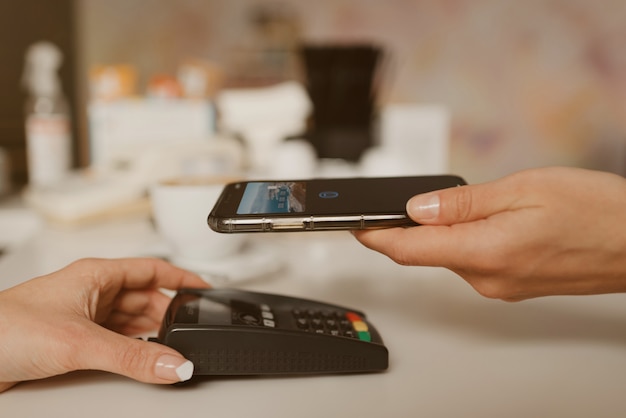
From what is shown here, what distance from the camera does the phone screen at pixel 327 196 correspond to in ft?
1.74

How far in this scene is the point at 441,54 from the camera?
8.57 ft

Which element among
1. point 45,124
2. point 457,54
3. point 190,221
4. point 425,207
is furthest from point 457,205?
point 457,54

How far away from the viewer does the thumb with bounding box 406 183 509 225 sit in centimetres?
51

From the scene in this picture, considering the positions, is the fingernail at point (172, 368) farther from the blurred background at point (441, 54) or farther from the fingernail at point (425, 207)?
the blurred background at point (441, 54)

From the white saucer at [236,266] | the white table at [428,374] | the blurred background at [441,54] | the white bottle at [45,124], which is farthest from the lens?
the blurred background at [441,54]

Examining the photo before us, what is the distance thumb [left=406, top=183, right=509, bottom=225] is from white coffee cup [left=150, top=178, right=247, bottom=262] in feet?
1.09

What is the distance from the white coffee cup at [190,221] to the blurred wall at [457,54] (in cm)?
189

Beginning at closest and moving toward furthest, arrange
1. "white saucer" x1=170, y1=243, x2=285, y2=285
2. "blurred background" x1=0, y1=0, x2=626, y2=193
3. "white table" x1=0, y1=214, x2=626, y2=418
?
1. "white table" x1=0, y1=214, x2=626, y2=418
2. "white saucer" x1=170, y1=243, x2=285, y2=285
3. "blurred background" x1=0, y1=0, x2=626, y2=193

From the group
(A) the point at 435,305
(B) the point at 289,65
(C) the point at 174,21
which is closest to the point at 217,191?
(A) the point at 435,305

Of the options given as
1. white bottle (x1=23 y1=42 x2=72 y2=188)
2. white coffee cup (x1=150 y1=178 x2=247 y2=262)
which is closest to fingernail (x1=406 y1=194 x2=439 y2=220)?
white coffee cup (x1=150 y1=178 x2=247 y2=262)

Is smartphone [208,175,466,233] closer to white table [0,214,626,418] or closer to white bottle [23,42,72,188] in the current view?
white table [0,214,626,418]

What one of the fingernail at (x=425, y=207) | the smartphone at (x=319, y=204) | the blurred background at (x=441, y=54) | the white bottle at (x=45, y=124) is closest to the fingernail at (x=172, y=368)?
the smartphone at (x=319, y=204)

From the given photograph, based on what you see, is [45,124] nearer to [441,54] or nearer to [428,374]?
[428,374]

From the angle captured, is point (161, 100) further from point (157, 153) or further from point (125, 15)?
point (125, 15)
